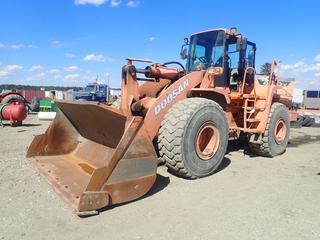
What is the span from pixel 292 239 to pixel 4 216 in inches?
121

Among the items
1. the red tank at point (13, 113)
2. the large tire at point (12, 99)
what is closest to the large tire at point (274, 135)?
the red tank at point (13, 113)

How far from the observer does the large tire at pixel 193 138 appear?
4656 millimetres

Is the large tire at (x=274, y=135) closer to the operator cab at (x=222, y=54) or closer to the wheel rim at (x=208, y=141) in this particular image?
the operator cab at (x=222, y=54)

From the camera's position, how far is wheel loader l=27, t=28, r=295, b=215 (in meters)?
3.99

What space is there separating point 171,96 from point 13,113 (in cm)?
915

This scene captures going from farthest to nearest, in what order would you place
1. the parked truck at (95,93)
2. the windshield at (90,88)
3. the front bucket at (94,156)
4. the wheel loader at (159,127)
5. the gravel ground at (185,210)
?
the windshield at (90,88) → the parked truck at (95,93) → the wheel loader at (159,127) → the front bucket at (94,156) → the gravel ground at (185,210)

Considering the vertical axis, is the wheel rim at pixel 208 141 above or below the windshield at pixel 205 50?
below

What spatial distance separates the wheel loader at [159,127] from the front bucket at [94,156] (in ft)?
0.04

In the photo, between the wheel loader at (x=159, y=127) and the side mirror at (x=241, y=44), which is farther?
the side mirror at (x=241, y=44)

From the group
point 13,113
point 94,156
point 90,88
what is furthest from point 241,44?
point 90,88

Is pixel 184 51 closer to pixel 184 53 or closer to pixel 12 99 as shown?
pixel 184 53

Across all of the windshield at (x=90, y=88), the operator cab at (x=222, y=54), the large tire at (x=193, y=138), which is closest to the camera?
the large tire at (x=193, y=138)

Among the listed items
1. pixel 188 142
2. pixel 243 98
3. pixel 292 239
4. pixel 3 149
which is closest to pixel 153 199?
pixel 188 142

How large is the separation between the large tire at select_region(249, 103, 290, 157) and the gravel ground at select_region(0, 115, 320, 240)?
3.95 ft
